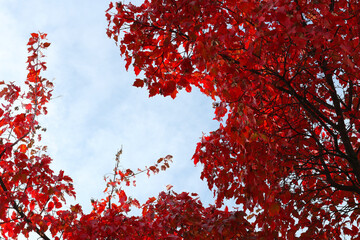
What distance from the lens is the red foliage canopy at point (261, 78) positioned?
3967 mm

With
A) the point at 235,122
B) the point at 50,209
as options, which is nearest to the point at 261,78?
the point at 235,122

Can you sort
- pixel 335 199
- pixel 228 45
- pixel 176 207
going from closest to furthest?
pixel 228 45 → pixel 176 207 → pixel 335 199

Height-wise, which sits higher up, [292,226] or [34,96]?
[34,96]

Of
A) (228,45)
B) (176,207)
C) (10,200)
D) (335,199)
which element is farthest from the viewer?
(335,199)

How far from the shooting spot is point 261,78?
4555mm

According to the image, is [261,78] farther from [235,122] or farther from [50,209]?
[50,209]

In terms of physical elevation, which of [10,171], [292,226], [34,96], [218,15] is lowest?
[292,226]

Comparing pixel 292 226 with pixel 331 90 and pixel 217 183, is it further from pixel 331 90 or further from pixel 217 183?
pixel 331 90

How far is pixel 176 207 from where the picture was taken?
238 inches

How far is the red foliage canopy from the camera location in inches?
156

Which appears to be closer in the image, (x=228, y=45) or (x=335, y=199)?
(x=228, y=45)

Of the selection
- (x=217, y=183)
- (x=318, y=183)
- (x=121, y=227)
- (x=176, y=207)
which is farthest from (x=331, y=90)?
(x=121, y=227)

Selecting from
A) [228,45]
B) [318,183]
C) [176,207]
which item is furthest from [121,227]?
[318,183]

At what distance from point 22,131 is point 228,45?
4.57m
